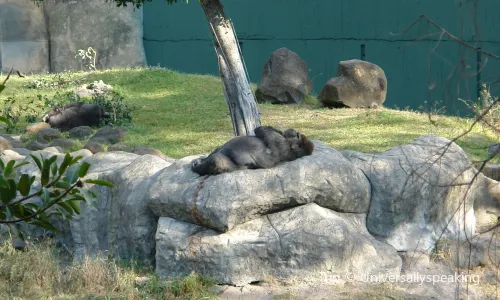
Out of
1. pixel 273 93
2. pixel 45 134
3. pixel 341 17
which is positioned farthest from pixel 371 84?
pixel 45 134

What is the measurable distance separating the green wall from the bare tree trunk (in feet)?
13.4

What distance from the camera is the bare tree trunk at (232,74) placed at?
877 centimetres

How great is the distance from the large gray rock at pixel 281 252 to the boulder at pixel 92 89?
21.5 feet

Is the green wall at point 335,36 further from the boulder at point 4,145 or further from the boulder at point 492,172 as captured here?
the boulder at point 4,145

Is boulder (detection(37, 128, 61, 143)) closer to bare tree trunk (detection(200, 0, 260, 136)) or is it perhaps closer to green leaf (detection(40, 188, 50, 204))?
bare tree trunk (detection(200, 0, 260, 136))

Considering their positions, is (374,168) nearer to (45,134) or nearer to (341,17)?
(45,134)

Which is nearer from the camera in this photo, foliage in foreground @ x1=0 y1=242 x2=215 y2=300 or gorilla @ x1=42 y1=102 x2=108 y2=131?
foliage in foreground @ x1=0 y1=242 x2=215 y2=300

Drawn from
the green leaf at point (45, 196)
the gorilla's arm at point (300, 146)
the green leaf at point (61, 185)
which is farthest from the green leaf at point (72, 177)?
the gorilla's arm at point (300, 146)

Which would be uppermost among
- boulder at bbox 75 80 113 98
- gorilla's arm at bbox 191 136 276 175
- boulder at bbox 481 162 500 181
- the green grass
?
gorilla's arm at bbox 191 136 276 175

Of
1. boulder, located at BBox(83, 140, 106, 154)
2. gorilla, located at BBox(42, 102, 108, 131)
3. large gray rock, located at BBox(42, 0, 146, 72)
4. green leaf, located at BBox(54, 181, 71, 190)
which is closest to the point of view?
green leaf, located at BBox(54, 181, 71, 190)

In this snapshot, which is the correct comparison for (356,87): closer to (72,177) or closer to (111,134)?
(111,134)

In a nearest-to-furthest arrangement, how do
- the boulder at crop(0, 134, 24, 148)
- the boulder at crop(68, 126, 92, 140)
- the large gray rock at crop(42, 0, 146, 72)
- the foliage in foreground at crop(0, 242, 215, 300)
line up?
the foliage in foreground at crop(0, 242, 215, 300), the boulder at crop(0, 134, 24, 148), the boulder at crop(68, 126, 92, 140), the large gray rock at crop(42, 0, 146, 72)

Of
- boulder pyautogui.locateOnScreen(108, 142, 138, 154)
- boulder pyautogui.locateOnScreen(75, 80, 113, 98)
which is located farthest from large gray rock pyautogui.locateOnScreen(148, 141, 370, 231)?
boulder pyautogui.locateOnScreen(75, 80, 113, 98)

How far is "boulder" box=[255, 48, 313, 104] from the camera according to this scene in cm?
1234
